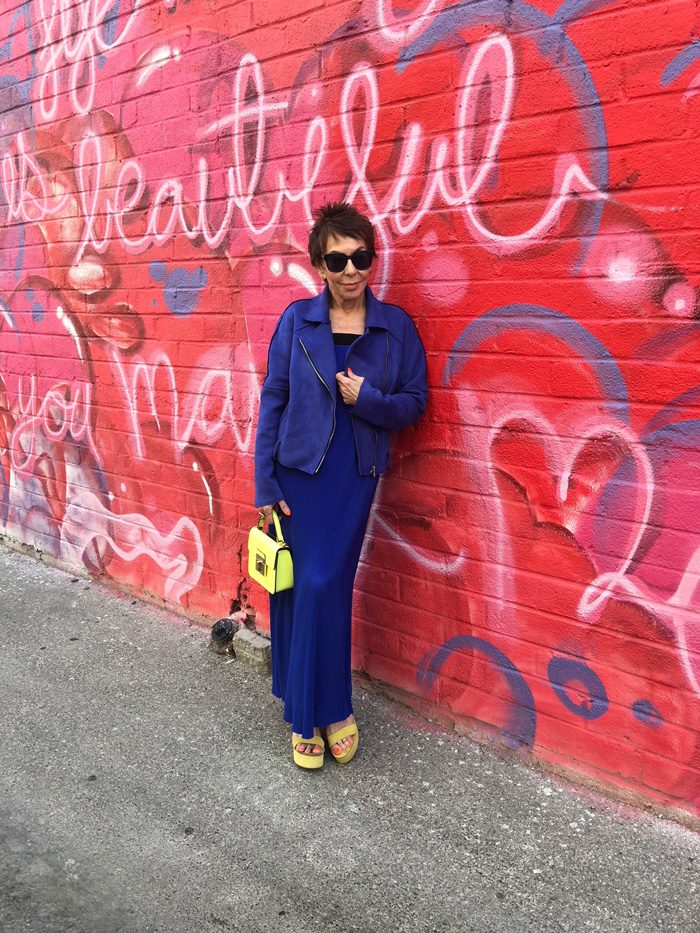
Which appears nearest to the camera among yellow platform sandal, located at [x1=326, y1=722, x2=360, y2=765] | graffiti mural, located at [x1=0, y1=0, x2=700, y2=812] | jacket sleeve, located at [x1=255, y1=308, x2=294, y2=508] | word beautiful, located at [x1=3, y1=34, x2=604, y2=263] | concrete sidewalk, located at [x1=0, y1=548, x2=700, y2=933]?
concrete sidewalk, located at [x1=0, y1=548, x2=700, y2=933]

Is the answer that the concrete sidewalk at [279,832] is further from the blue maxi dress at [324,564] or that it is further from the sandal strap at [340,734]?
the blue maxi dress at [324,564]

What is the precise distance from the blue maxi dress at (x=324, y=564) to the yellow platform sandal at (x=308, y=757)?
0.28ft

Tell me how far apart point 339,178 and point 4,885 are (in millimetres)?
2623

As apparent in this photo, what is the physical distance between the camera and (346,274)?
2484mm

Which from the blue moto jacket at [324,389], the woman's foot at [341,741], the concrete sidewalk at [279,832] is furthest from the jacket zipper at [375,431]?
the concrete sidewalk at [279,832]

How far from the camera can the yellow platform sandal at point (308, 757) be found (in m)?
2.69

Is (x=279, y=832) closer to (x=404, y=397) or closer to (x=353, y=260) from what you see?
(x=404, y=397)

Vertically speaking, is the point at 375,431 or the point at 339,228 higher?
the point at 339,228

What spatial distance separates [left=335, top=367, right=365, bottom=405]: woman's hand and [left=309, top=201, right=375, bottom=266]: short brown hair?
411 mm

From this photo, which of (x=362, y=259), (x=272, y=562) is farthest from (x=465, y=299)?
(x=272, y=562)

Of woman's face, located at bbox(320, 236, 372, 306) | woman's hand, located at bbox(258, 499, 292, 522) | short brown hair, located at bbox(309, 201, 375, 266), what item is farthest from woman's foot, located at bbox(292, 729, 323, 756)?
short brown hair, located at bbox(309, 201, 375, 266)

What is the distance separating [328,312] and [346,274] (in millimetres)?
169

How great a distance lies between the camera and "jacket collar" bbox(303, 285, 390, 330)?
2.57 m

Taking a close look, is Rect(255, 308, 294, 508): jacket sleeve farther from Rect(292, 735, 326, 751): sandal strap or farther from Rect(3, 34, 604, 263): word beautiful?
Rect(292, 735, 326, 751): sandal strap
